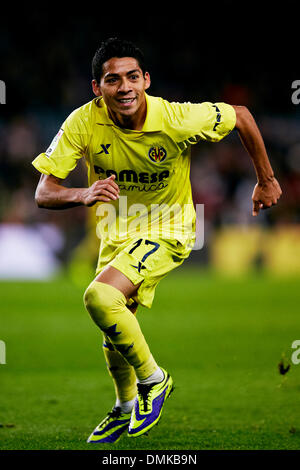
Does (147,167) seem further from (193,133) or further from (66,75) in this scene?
(66,75)

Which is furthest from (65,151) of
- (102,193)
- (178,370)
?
(178,370)

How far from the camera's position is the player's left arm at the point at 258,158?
4.96m

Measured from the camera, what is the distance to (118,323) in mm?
4449

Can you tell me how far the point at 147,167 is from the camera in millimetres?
4812

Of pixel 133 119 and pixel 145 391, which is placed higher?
pixel 133 119

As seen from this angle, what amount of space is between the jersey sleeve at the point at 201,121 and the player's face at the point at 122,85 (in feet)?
0.99

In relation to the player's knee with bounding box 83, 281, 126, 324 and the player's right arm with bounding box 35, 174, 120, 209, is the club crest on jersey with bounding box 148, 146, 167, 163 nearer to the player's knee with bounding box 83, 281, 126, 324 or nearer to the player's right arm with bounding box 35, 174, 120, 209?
the player's right arm with bounding box 35, 174, 120, 209

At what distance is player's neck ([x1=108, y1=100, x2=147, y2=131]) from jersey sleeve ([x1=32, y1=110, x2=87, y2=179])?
0.20 meters

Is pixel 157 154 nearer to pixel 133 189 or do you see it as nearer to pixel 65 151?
pixel 133 189

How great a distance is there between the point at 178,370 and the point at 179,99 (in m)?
13.7

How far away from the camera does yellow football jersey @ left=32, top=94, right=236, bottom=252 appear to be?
187 inches

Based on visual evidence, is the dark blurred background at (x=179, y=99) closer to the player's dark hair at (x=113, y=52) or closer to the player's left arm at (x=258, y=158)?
the player's left arm at (x=258, y=158)

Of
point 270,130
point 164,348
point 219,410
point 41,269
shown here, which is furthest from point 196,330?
point 270,130

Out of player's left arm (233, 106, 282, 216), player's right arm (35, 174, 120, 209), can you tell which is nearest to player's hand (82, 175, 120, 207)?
player's right arm (35, 174, 120, 209)
